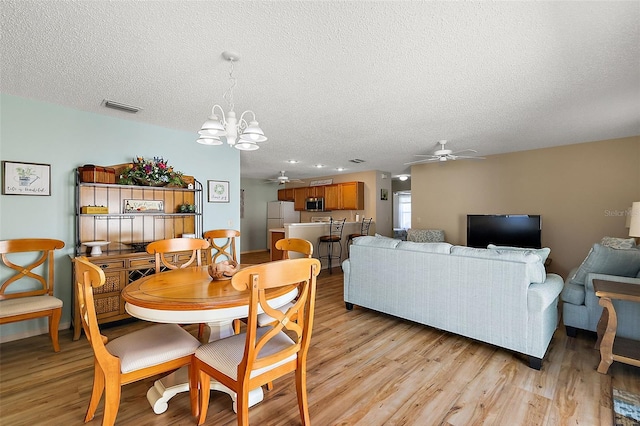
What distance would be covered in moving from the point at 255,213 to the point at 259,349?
8.19 meters

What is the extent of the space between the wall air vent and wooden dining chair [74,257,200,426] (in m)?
2.07

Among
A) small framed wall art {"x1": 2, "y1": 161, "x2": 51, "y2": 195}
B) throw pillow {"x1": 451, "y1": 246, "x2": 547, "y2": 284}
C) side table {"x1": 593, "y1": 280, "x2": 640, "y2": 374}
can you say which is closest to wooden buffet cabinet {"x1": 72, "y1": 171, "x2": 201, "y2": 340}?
small framed wall art {"x1": 2, "y1": 161, "x2": 51, "y2": 195}

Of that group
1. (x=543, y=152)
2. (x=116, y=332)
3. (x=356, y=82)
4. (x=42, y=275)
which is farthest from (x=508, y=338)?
(x=42, y=275)

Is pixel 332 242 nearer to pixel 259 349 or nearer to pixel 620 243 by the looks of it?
pixel 620 243

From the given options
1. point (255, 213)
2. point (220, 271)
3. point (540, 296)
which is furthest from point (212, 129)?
point (255, 213)

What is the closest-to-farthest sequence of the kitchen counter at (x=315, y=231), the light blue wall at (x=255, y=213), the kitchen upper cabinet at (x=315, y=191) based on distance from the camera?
1. the kitchen counter at (x=315, y=231)
2. the kitchen upper cabinet at (x=315, y=191)
3. the light blue wall at (x=255, y=213)

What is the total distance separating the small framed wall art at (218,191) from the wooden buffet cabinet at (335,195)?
13.7 feet

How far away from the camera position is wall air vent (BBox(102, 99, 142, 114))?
2958mm

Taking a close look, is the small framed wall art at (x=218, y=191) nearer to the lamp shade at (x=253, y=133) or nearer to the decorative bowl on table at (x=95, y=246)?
the decorative bowl on table at (x=95, y=246)

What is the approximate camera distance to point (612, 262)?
9.02 feet

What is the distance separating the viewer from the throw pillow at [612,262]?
271 centimetres

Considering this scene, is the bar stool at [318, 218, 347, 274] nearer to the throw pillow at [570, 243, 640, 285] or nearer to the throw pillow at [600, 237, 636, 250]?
the throw pillow at [570, 243, 640, 285]

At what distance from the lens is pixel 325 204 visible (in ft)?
28.2

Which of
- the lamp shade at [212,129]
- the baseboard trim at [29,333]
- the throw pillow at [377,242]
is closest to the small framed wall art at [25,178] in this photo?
the baseboard trim at [29,333]
